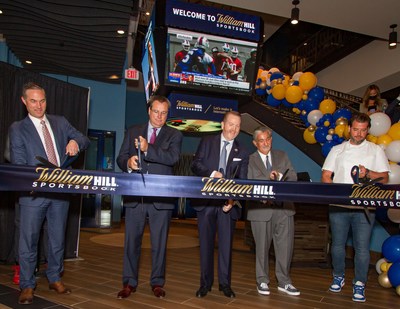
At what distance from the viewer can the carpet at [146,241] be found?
6.05 m

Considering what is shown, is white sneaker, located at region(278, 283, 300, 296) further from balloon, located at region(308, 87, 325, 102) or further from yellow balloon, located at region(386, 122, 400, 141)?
balloon, located at region(308, 87, 325, 102)

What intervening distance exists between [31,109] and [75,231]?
2188 mm

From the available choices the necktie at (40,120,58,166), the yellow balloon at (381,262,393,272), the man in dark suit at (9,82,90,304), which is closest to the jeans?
the yellow balloon at (381,262,393,272)

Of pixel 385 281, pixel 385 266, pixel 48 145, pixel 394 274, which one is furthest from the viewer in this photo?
pixel 385 266

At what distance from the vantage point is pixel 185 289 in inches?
131

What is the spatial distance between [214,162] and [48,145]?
1.43 meters

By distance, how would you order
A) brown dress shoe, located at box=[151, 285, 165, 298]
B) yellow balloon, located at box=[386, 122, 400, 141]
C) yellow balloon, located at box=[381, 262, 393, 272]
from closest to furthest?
brown dress shoe, located at box=[151, 285, 165, 298], yellow balloon, located at box=[381, 262, 393, 272], yellow balloon, located at box=[386, 122, 400, 141]

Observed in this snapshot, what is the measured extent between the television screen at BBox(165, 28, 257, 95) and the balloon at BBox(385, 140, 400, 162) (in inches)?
126

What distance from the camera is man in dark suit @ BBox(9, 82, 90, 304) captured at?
108 inches

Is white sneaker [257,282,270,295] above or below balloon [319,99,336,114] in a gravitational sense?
below

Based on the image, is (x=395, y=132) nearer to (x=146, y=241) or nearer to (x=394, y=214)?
(x=394, y=214)

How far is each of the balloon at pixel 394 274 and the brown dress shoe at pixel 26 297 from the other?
11.1ft

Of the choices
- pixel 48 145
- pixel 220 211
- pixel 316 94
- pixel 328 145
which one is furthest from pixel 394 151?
pixel 48 145

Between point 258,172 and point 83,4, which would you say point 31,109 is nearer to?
point 258,172
